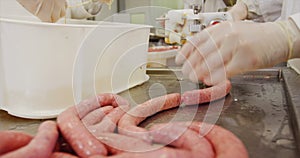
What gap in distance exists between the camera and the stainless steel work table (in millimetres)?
812

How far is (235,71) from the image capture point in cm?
87

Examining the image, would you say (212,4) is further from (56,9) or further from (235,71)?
(235,71)

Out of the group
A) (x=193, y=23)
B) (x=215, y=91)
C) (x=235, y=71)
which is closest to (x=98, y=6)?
(x=193, y=23)

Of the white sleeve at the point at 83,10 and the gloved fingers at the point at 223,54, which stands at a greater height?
the white sleeve at the point at 83,10

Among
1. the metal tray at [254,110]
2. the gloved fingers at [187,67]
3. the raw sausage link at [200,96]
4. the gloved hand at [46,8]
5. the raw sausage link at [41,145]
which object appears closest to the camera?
the raw sausage link at [41,145]

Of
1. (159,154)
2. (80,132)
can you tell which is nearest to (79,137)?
(80,132)

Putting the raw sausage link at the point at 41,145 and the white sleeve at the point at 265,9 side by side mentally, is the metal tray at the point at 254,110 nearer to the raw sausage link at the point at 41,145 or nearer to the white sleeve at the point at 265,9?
the raw sausage link at the point at 41,145

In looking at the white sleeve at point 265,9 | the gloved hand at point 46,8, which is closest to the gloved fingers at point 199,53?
the gloved hand at point 46,8

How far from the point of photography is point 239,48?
840mm

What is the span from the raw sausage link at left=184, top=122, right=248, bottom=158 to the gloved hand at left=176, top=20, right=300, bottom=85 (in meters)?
0.19

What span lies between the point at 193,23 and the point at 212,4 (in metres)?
1.67

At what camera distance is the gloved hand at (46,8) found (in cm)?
131

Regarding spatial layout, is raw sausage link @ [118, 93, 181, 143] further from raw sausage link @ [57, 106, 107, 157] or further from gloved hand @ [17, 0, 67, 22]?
gloved hand @ [17, 0, 67, 22]

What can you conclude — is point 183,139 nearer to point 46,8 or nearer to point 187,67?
point 187,67
